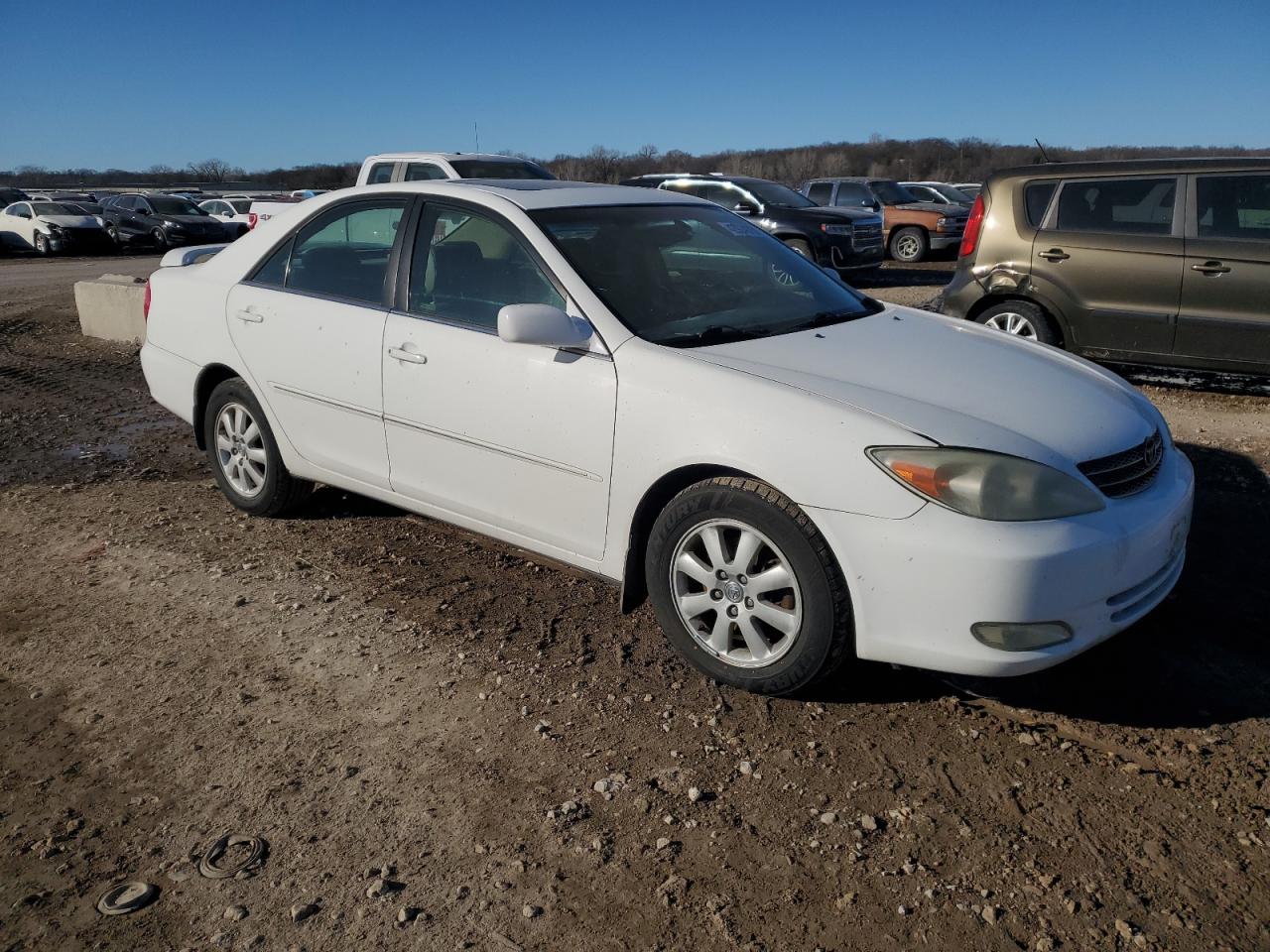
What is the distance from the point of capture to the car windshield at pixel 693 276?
3660 mm

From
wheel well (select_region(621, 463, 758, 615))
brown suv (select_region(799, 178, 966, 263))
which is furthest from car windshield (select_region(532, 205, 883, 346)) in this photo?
brown suv (select_region(799, 178, 966, 263))

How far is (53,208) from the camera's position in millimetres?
27625

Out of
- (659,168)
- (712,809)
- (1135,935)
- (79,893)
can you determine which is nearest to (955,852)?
(1135,935)

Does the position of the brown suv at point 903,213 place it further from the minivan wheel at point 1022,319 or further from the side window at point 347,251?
the side window at point 347,251

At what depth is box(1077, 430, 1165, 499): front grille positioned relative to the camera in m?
3.04

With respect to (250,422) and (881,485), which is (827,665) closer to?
(881,485)

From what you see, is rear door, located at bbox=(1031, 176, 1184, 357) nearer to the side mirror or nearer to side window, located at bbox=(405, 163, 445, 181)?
the side mirror

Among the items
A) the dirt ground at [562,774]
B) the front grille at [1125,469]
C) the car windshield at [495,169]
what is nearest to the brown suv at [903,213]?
the car windshield at [495,169]

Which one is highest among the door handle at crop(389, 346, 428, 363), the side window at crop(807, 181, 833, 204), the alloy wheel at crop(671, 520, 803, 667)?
the side window at crop(807, 181, 833, 204)

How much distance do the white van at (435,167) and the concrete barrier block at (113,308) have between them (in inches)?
115

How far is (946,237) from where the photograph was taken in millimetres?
19547

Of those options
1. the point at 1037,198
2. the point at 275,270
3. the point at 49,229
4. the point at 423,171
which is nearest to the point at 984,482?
the point at 275,270

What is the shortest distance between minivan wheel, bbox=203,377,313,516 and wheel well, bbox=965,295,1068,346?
5.12 metres

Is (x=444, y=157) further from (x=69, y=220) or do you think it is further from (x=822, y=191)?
(x=69, y=220)
